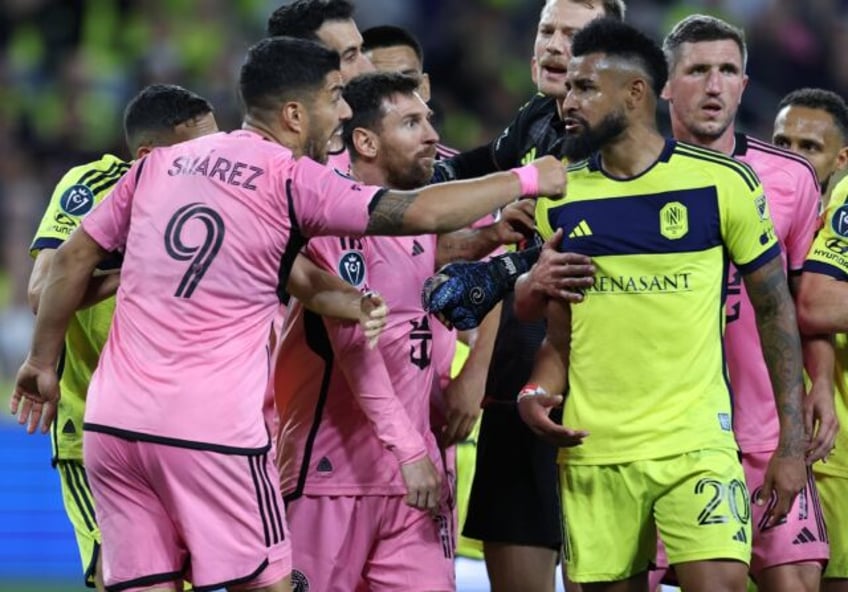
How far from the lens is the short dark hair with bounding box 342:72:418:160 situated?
6496mm

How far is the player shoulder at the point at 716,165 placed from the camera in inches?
224

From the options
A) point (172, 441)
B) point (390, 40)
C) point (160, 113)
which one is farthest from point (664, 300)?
point (390, 40)

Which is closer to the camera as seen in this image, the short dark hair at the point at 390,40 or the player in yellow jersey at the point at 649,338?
the player in yellow jersey at the point at 649,338

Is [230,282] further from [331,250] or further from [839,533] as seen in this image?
[839,533]

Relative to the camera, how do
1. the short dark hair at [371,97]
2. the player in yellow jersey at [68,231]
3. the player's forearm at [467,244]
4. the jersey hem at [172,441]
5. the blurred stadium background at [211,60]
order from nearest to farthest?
the jersey hem at [172,441] < the player's forearm at [467,244] < the short dark hair at [371,97] < the player in yellow jersey at [68,231] < the blurred stadium background at [211,60]

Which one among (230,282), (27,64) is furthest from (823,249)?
(27,64)

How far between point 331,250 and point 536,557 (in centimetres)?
162

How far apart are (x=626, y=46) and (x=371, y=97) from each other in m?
1.16

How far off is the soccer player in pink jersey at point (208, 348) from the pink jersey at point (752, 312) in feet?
3.79

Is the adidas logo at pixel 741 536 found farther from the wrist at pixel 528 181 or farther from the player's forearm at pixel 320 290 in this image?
the player's forearm at pixel 320 290

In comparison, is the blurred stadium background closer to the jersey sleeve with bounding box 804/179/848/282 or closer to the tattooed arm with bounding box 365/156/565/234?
the jersey sleeve with bounding box 804/179/848/282

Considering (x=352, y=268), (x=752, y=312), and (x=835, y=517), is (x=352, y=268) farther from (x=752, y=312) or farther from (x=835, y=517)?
(x=835, y=517)

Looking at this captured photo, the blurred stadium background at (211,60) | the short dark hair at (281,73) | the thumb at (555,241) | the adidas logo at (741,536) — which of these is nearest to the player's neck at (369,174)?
the short dark hair at (281,73)

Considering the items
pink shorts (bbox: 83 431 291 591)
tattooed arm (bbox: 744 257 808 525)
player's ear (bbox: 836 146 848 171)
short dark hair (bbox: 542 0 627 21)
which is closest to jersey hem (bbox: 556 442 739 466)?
tattooed arm (bbox: 744 257 808 525)
